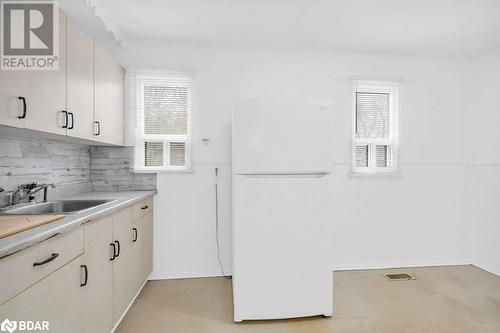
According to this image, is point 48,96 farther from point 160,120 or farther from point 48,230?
point 160,120

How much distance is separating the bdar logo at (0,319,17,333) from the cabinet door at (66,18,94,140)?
3.77 feet

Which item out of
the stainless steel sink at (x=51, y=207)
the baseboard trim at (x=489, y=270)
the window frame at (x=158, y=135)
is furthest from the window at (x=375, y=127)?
the stainless steel sink at (x=51, y=207)

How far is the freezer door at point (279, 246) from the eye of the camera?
1.97m

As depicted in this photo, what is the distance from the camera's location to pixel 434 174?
3104 millimetres

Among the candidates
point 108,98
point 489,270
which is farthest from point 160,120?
point 489,270

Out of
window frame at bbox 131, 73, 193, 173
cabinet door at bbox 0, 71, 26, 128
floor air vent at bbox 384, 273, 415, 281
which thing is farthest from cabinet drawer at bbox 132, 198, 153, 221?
floor air vent at bbox 384, 273, 415, 281

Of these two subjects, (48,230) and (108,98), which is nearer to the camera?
(48,230)

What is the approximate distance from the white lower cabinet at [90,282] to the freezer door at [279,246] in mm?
845

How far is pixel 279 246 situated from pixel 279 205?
0.32m

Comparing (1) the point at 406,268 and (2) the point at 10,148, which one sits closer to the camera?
(2) the point at 10,148

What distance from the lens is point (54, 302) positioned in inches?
44.1

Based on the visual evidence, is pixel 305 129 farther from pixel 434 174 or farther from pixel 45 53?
pixel 434 174

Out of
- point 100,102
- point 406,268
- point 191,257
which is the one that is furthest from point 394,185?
point 100,102

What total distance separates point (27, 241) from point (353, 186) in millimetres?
2912
